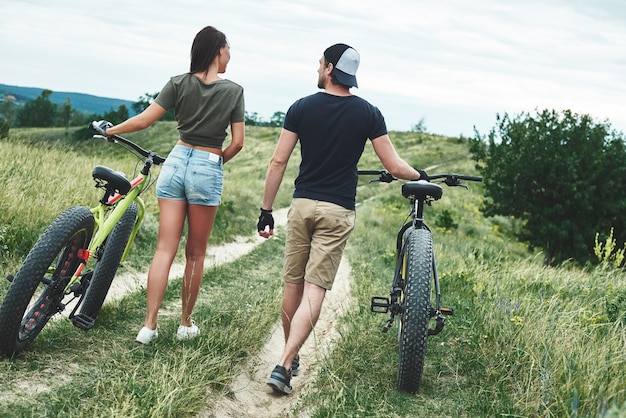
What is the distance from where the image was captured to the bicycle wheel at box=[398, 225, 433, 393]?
4293 mm

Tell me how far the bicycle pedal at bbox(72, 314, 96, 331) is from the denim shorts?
1.11 m

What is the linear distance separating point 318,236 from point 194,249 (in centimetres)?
117

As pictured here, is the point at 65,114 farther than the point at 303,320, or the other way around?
the point at 65,114

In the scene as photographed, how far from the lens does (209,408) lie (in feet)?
13.0

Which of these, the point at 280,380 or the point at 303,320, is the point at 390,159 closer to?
the point at 303,320

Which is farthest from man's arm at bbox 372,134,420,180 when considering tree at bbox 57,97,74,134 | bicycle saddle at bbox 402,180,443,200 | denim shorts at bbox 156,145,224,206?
tree at bbox 57,97,74,134

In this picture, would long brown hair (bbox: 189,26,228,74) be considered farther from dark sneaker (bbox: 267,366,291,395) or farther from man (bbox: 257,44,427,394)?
dark sneaker (bbox: 267,366,291,395)

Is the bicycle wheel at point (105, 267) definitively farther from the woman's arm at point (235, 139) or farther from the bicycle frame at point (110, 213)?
the woman's arm at point (235, 139)

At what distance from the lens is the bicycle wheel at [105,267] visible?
16.3ft

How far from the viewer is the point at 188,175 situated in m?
4.75

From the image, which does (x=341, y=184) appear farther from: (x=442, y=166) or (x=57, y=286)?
(x=442, y=166)

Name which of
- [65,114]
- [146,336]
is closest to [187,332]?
[146,336]

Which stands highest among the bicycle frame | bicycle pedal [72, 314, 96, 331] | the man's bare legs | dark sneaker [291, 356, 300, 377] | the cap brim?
the cap brim

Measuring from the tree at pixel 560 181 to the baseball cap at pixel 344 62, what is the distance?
20297mm
